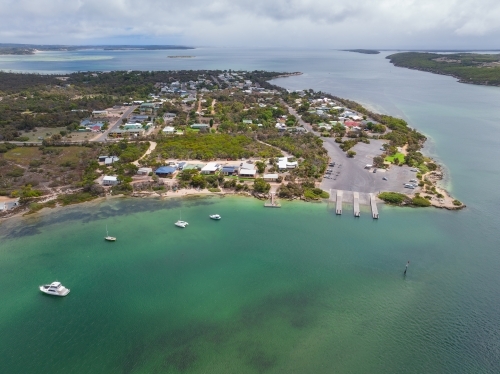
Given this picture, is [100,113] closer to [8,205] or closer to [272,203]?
[8,205]

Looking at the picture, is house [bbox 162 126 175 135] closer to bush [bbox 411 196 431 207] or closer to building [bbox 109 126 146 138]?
building [bbox 109 126 146 138]

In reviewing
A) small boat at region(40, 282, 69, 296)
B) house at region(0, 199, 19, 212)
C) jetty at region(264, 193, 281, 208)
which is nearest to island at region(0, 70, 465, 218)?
house at region(0, 199, 19, 212)

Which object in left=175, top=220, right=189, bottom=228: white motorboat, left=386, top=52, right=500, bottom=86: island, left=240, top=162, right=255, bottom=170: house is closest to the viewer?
left=175, top=220, right=189, bottom=228: white motorboat

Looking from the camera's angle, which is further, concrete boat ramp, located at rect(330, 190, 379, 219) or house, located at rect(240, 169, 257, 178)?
house, located at rect(240, 169, 257, 178)

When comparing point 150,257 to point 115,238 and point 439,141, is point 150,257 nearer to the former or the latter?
point 115,238

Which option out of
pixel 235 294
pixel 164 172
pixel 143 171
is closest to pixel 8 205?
pixel 143 171

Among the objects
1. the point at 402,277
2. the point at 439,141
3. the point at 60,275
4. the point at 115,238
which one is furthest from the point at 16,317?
the point at 439,141
